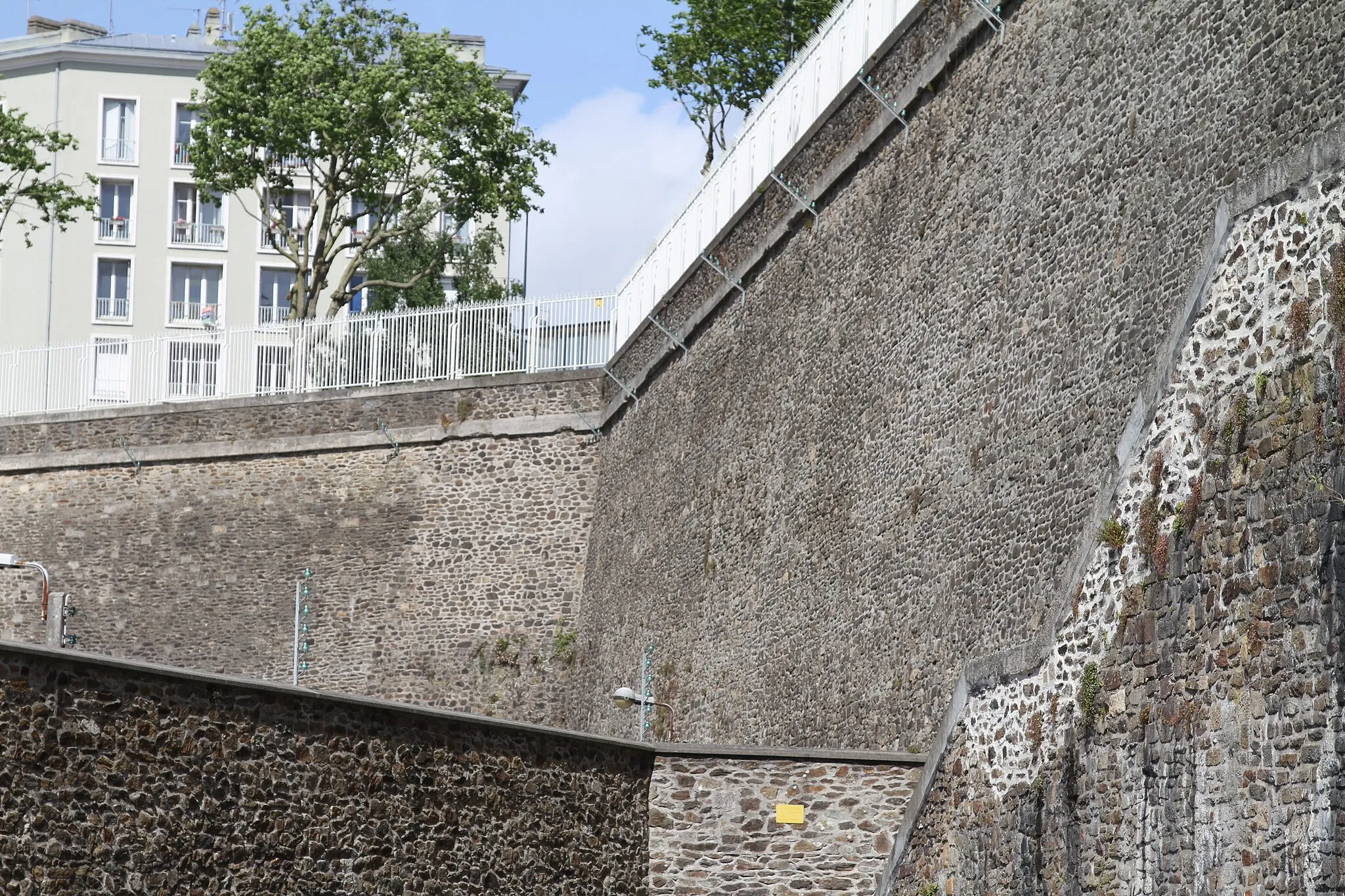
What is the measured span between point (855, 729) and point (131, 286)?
3921 cm

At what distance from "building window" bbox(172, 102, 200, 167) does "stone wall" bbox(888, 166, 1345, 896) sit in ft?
142

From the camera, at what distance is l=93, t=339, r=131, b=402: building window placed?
1187 inches

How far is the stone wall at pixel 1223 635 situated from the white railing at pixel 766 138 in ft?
24.1

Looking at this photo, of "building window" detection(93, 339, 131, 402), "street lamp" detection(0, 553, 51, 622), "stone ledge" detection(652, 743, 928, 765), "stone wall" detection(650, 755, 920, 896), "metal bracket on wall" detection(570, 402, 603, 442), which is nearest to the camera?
"stone ledge" detection(652, 743, 928, 765)

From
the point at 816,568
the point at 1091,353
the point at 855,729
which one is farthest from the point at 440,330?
the point at 1091,353

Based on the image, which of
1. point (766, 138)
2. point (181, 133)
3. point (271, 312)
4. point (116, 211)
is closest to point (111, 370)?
point (766, 138)

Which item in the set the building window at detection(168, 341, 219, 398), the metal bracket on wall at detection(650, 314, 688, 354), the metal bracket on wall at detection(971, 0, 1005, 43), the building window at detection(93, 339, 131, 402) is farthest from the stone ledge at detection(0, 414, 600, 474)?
the metal bracket on wall at detection(971, 0, 1005, 43)

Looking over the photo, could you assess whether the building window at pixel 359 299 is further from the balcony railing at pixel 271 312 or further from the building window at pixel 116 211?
the building window at pixel 116 211

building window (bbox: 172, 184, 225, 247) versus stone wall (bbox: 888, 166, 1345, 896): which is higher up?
building window (bbox: 172, 184, 225, 247)

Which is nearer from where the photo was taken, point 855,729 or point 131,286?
point 855,729

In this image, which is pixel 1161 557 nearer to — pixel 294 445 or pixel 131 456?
pixel 294 445

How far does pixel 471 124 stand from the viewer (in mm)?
33906

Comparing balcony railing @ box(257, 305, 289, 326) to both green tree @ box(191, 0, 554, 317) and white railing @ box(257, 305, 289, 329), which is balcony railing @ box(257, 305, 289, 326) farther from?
green tree @ box(191, 0, 554, 317)

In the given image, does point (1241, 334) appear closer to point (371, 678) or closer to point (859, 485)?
point (859, 485)
